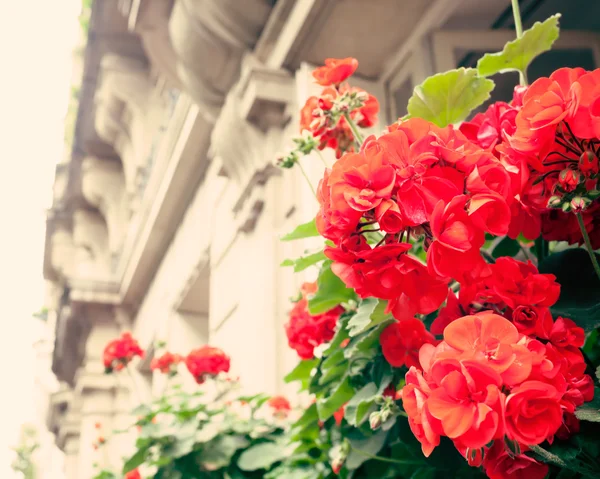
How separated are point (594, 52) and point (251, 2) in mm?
1132

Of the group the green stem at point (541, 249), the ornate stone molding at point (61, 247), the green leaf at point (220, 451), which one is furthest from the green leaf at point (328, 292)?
the ornate stone molding at point (61, 247)

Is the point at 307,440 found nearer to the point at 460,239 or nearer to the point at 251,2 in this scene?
the point at 460,239

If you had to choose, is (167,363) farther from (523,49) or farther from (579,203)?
(579,203)

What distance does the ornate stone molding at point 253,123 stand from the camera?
2.20 m

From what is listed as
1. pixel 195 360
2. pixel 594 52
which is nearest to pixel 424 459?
pixel 195 360

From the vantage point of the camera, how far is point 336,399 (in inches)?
37.3

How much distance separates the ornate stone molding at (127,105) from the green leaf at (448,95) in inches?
183

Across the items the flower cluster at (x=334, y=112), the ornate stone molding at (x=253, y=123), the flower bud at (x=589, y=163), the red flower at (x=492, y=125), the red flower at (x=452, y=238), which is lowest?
the red flower at (x=452, y=238)

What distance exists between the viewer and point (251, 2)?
226 centimetres

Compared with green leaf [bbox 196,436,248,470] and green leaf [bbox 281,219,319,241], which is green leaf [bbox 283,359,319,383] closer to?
green leaf [bbox 281,219,319,241]

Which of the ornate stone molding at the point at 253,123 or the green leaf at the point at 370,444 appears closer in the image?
the green leaf at the point at 370,444

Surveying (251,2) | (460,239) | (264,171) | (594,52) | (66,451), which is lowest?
(66,451)

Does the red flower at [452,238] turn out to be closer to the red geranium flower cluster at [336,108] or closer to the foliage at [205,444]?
the red geranium flower cluster at [336,108]

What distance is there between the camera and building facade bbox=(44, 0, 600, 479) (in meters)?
1.95
